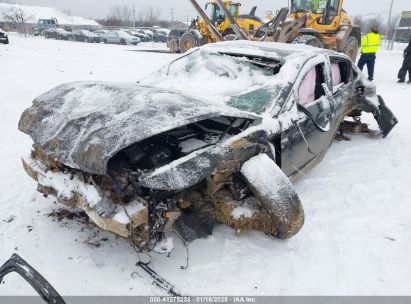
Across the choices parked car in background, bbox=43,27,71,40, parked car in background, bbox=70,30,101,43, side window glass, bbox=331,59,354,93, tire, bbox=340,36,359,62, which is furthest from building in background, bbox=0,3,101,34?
side window glass, bbox=331,59,354,93

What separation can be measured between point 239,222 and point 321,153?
6.01 feet

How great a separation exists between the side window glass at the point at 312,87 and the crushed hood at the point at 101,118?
3.19 ft

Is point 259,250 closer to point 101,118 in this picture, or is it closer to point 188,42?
point 101,118

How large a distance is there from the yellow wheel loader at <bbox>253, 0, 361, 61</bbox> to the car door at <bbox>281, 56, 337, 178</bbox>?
7197mm

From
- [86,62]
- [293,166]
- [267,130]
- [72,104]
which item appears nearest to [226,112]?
[267,130]

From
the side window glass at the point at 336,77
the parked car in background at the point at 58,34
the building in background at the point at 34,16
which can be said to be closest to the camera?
the side window glass at the point at 336,77

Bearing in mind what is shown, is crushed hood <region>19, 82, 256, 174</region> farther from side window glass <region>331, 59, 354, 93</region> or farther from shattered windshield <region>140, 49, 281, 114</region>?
side window glass <region>331, 59, 354, 93</region>

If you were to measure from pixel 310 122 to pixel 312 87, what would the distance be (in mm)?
492

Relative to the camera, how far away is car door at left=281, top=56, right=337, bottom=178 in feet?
10.9

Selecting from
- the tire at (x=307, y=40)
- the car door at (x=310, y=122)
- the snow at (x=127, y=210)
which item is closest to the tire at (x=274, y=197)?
the car door at (x=310, y=122)

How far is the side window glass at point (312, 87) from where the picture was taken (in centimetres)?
365

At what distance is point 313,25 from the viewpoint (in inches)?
446

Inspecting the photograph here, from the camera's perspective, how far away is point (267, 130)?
2.97 m

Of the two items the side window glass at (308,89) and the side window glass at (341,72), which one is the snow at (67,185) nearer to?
the side window glass at (308,89)
